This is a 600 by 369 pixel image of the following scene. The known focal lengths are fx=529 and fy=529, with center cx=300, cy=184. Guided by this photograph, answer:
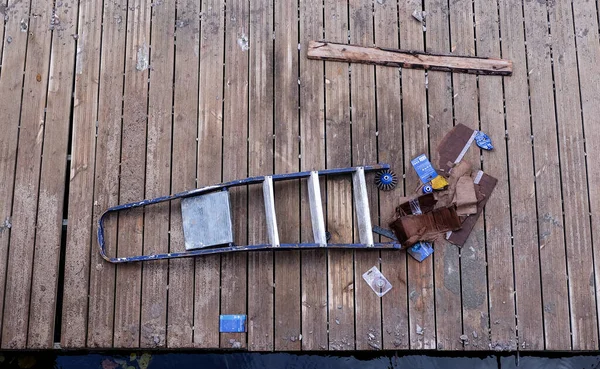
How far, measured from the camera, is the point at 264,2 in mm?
4703

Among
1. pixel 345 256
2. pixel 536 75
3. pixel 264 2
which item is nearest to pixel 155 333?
pixel 345 256

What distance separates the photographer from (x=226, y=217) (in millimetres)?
4207

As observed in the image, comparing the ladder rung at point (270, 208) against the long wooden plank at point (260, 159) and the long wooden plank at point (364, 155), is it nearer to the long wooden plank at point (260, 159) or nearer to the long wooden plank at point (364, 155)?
the long wooden plank at point (260, 159)

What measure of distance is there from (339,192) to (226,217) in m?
0.95

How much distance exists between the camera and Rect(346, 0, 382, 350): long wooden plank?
166 inches

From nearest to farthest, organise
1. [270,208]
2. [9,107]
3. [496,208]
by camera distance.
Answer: [270,208] < [496,208] < [9,107]

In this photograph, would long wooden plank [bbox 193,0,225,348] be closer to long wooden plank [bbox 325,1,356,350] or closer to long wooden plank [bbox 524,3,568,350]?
long wooden plank [bbox 325,1,356,350]

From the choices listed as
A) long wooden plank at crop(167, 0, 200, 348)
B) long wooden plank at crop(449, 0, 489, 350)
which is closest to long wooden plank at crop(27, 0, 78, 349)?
long wooden plank at crop(167, 0, 200, 348)

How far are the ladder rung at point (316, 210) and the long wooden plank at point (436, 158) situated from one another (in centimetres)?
96

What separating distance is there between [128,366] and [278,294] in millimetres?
1503

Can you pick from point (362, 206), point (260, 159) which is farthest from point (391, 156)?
point (260, 159)

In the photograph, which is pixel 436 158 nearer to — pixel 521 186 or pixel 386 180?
pixel 386 180

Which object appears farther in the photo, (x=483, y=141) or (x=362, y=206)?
(x=483, y=141)

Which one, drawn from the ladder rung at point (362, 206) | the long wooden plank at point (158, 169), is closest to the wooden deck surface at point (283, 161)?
the long wooden plank at point (158, 169)
